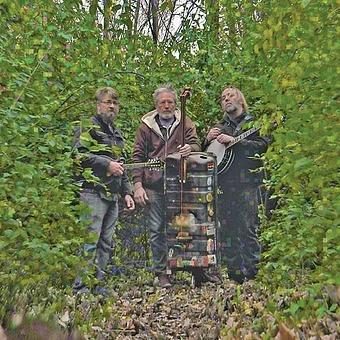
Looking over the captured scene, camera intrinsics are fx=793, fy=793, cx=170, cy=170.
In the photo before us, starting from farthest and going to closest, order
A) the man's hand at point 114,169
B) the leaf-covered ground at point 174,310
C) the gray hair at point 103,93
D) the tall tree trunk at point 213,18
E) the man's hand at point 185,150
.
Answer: the tall tree trunk at point 213,18 → the man's hand at point 185,150 → the man's hand at point 114,169 → the gray hair at point 103,93 → the leaf-covered ground at point 174,310

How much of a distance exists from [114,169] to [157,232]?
103cm

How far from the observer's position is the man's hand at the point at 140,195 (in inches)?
305

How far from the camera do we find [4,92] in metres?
4.54

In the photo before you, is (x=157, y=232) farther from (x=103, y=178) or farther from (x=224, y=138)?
(x=224, y=138)

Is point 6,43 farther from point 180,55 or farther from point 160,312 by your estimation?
point 180,55

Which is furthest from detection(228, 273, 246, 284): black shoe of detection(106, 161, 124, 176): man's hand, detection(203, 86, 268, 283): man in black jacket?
detection(106, 161, 124, 176): man's hand

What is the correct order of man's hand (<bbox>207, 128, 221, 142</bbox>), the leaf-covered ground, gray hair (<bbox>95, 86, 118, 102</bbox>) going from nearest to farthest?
the leaf-covered ground < gray hair (<bbox>95, 86, 118, 102</bbox>) < man's hand (<bbox>207, 128, 221, 142</bbox>)

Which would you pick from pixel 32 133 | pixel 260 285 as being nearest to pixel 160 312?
pixel 260 285

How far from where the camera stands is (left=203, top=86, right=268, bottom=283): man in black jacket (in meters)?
7.79

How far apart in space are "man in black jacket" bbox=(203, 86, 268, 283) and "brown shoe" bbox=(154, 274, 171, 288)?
2.14 feet

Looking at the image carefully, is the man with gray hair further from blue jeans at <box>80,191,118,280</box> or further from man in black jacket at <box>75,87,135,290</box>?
blue jeans at <box>80,191,118,280</box>

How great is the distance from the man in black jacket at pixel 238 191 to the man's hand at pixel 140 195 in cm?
76

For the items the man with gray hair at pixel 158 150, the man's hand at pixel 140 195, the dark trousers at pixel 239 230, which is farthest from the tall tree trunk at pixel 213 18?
the man's hand at pixel 140 195

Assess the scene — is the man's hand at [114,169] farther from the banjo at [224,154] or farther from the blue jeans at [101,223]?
the banjo at [224,154]
